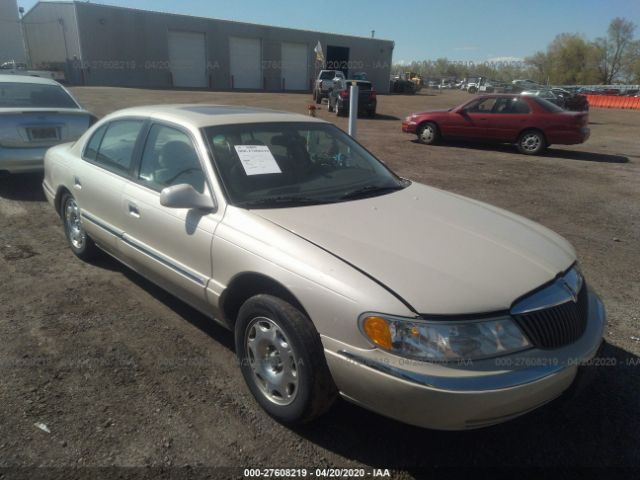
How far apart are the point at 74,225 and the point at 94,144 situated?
87cm

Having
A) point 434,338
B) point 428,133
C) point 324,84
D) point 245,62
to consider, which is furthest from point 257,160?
point 245,62

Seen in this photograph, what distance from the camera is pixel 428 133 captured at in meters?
13.7

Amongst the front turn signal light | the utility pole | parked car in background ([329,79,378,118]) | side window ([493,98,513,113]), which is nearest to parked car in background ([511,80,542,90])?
parked car in background ([329,79,378,118])

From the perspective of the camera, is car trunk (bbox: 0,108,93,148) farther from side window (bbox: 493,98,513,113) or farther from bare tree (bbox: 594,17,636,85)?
bare tree (bbox: 594,17,636,85)

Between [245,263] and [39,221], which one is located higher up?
[245,263]

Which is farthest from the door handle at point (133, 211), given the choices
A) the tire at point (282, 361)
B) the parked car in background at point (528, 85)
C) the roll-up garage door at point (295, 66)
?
the roll-up garage door at point (295, 66)

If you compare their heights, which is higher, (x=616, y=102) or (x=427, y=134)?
(x=616, y=102)

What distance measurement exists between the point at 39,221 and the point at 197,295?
3868mm

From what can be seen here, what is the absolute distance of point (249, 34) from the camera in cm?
3928

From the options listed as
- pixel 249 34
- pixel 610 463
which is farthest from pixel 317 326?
pixel 249 34

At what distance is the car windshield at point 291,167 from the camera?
2.93 metres

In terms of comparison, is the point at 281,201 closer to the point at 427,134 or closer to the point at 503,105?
the point at 503,105

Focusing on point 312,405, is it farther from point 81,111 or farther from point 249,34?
point 249,34

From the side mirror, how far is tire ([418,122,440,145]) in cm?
1178
